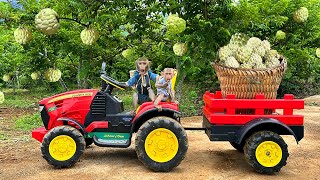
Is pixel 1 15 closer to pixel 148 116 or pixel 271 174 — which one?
pixel 148 116

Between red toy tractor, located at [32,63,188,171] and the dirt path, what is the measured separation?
8.0 inches

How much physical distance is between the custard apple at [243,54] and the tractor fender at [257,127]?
840mm

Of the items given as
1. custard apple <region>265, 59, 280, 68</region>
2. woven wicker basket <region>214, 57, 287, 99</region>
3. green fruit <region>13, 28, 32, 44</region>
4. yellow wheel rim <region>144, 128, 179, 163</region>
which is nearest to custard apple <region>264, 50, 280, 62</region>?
custard apple <region>265, 59, 280, 68</region>

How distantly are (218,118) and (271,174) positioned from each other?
3.13 ft

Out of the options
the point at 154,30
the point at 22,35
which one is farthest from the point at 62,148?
the point at 154,30

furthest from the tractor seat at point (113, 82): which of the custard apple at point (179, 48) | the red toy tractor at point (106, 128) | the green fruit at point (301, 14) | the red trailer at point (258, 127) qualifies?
the green fruit at point (301, 14)

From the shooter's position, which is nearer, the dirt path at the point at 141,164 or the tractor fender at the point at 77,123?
the dirt path at the point at 141,164

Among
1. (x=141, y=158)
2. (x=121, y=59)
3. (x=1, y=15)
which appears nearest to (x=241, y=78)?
(x=141, y=158)

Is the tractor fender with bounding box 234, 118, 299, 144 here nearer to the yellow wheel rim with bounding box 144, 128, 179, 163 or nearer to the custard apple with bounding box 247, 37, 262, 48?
the yellow wheel rim with bounding box 144, 128, 179, 163

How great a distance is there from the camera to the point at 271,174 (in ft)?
17.5

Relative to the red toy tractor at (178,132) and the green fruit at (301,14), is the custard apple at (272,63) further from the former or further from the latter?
the green fruit at (301,14)

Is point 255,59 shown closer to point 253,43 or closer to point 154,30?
Answer: point 253,43

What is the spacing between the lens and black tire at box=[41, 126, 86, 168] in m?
5.39

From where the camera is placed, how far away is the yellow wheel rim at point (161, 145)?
536cm
